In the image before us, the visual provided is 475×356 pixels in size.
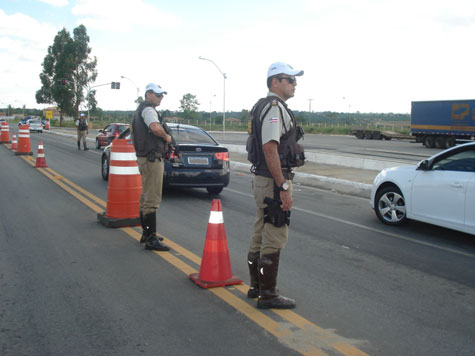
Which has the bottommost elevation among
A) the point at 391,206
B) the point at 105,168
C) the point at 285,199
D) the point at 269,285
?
the point at 269,285

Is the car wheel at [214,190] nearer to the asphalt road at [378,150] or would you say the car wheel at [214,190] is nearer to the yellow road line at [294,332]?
the yellow road line at [294,332]

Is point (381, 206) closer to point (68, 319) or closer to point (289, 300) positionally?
point (289, 300)

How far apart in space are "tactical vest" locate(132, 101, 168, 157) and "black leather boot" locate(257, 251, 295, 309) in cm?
255

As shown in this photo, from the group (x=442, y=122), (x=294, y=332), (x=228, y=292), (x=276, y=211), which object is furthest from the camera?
(x=442, y=122)

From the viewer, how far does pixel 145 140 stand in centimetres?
625

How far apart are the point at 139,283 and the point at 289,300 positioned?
1528 millimetres

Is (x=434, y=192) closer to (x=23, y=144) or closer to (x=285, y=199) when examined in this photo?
(x=285, y=199)

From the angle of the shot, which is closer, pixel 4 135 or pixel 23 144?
pixel 23 144

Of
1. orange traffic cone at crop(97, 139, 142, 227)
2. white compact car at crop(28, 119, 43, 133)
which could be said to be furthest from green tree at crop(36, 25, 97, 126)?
orange traffic cone at crop(97, 139, 142, 227)

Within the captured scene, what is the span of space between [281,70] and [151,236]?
9.82 feet

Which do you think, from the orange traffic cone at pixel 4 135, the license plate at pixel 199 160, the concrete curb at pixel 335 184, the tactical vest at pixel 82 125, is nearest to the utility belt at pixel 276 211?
the license plate at pixel 199 160

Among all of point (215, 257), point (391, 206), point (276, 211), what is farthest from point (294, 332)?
point (391, 206)

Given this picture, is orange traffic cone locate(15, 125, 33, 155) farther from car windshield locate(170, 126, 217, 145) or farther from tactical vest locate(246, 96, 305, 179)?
tactical vest locate(246, 96, 305, 179)

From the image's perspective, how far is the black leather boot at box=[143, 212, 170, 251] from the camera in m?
6.14
